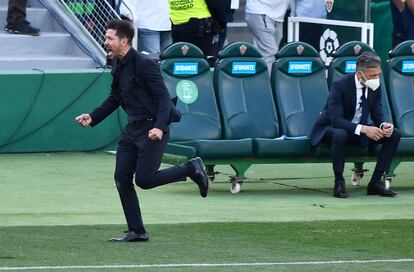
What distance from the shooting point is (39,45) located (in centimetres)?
1839

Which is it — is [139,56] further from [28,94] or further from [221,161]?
[28,94]

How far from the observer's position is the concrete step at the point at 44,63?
703 inches

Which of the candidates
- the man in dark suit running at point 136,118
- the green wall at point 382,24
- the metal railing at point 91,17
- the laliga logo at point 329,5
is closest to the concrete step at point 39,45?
the metal railing at point 91,17

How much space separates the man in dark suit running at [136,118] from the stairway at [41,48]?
275 inches

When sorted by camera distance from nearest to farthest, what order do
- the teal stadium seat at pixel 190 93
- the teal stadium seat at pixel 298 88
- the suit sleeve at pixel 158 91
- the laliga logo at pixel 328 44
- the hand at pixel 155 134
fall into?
1. the hand at pixel 155 134
2. the suit sleeve at pixel 158 91
3. the teal stadium seat at pixel 190 93
4. the teal stadium seat at pixel 298 88
5. the laliga logo at pixel 328 44

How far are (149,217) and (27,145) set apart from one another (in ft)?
16.4

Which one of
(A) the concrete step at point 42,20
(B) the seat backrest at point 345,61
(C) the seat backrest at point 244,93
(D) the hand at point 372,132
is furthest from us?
(A) the concrete step at point 42,20

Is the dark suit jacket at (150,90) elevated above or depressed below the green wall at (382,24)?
above

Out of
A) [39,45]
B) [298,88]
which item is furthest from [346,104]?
[39,45]

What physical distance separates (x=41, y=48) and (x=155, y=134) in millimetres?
8015

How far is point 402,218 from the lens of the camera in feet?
41.0

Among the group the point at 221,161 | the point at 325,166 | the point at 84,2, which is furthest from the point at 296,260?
Answer: the point at 84,2

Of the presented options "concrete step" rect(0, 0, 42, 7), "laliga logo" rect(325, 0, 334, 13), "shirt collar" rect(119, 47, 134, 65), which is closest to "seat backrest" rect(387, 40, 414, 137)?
"laliga logo" rect(325, 0, 334, 13)

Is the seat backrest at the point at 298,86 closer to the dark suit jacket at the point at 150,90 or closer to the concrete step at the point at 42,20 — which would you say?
the dark suit jacket at the point at 150,90
